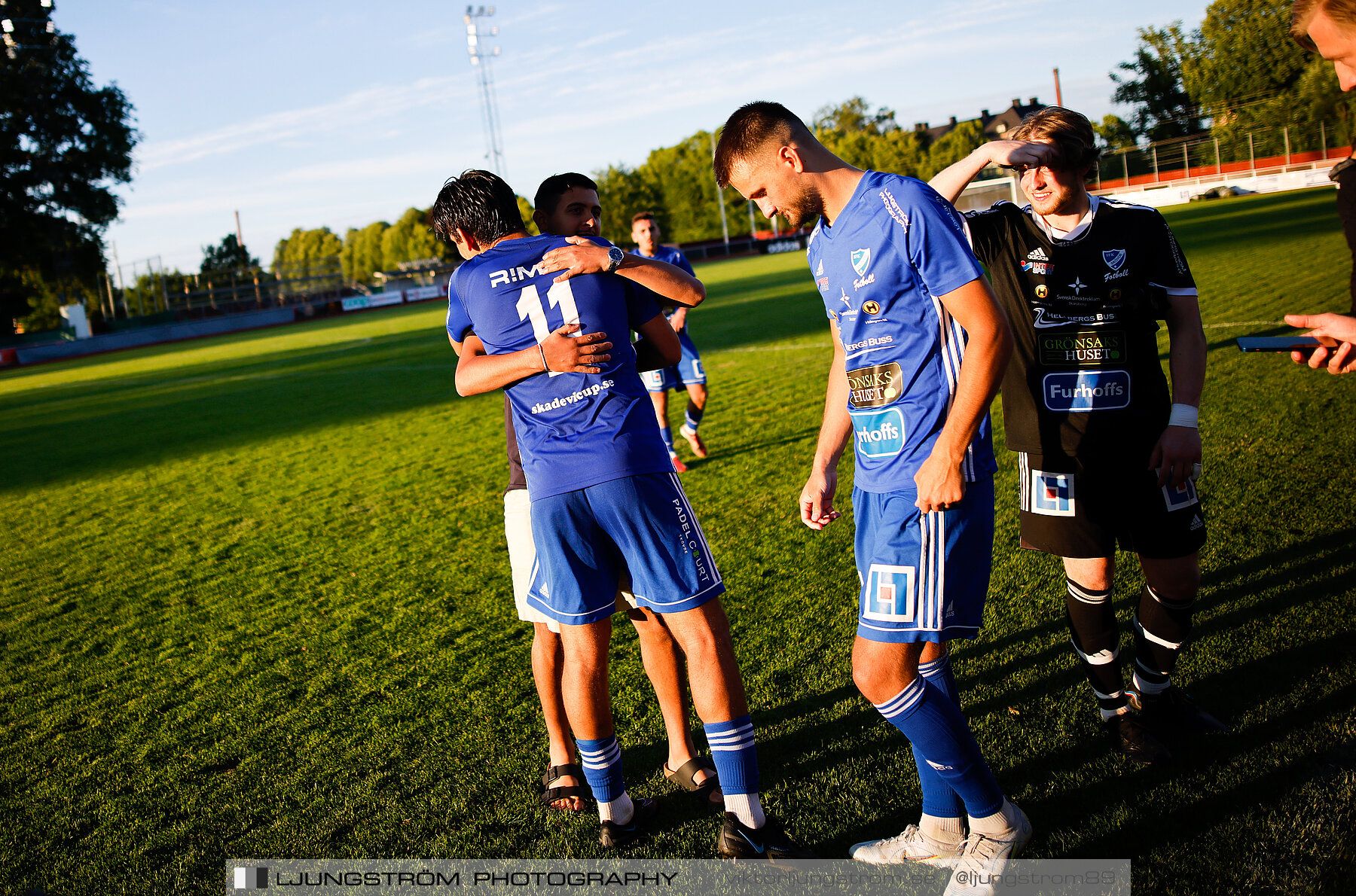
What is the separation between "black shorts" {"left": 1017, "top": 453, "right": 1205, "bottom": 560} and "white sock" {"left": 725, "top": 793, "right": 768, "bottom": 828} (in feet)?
4.37

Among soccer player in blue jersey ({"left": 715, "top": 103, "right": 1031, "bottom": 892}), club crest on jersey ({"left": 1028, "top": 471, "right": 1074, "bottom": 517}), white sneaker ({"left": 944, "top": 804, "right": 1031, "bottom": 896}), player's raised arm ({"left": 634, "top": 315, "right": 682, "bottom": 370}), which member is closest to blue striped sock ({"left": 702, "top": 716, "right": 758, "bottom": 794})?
soccer player in blue jersey ({"left": 715, "top": 103, "right": 1031, "bottom": 892})

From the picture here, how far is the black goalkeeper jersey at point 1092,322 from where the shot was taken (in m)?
2.86

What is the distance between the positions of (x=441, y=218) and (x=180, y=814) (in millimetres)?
2443

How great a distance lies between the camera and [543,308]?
2672 millimetres

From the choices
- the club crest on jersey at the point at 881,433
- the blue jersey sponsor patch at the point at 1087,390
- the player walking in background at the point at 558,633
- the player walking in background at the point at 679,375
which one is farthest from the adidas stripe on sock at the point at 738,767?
the player walking in background at the point at 679,375

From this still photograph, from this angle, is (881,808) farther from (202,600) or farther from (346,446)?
(346,446)

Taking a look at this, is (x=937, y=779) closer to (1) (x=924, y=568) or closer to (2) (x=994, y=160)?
(1) (x=924, y=568)

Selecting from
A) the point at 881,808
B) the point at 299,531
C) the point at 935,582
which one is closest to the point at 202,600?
the point at 299,531

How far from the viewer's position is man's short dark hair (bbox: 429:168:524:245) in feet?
9.05

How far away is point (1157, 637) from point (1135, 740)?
1.19 feet

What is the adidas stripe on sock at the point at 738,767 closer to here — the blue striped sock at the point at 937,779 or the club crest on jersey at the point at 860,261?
the blue striped sock at the point at 937,779

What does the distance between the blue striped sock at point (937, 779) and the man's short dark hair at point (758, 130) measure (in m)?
1.52

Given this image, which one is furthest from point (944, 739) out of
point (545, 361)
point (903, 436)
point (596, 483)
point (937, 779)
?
point (545, 361)

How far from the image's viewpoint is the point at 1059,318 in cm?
296
